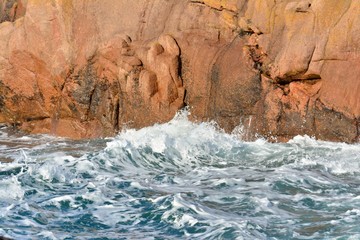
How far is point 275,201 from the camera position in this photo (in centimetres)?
771

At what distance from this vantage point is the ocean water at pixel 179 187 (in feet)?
22.5

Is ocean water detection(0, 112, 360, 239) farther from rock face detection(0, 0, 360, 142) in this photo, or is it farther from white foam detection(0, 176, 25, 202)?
rock face detection(0, 0, 360, 142)

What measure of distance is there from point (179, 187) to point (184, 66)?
3269 mm

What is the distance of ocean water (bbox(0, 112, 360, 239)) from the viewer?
22.5ft

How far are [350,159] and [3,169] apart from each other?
415 cm

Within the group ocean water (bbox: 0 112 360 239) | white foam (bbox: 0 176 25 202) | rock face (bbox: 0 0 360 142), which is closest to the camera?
ocean water (bbox: 0 112 360 239)

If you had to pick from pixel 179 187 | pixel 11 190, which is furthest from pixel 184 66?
pixel 11 190

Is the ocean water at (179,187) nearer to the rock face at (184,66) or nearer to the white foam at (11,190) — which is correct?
the white foam at (11,190)

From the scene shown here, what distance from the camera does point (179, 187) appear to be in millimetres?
8469

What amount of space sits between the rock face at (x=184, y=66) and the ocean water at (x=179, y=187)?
38 centimetres

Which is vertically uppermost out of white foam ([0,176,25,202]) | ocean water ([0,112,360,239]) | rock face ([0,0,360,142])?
rock face ([0,0,360,142])

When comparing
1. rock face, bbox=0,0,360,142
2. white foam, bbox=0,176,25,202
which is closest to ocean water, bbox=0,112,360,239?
white foam, bbox=0,176,25,202

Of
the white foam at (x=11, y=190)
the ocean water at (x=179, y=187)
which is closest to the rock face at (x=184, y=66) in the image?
the ocean water at (x=179, y=187)

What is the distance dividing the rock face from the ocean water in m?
0.38
